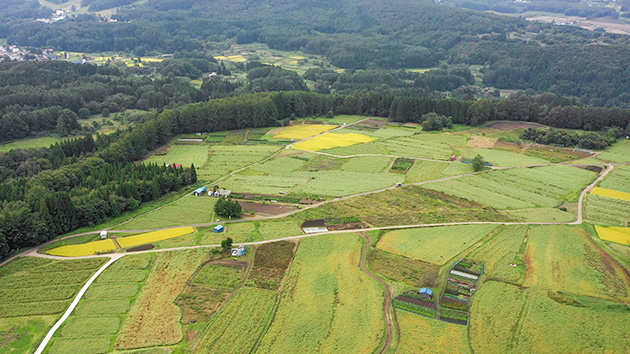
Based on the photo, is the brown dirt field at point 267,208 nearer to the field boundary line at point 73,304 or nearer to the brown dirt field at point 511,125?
the field boundary line at point 73,304

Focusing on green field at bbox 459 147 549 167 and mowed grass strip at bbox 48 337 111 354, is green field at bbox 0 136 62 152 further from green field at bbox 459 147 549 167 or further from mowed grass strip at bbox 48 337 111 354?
green field at bbox 459 147 549 167

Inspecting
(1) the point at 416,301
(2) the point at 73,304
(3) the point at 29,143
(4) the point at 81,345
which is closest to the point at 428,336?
(1) the point at 416,301

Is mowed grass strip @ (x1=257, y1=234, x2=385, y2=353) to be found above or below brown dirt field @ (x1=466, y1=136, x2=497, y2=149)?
above

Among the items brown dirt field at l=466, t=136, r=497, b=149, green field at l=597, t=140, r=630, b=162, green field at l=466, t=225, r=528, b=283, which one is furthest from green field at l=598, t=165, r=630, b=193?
green field at l=466, t=225, r=528, b=283

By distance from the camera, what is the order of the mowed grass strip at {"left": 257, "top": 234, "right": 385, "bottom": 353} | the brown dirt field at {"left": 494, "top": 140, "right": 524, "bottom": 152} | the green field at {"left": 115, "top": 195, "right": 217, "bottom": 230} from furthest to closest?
the brown dirt field at {"left": 494, "top": 140, "right": 524, "bottom": 152}, the green field at {"left": 115, "top": 195, "right": 217, "bottom": 230}, the mowed grass strip at {"left": 257, "top": 234, "right": 385, "bottom": 353}

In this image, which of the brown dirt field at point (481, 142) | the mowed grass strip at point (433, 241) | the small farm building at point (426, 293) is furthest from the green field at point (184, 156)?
the brown dirt field at point (481, 142)

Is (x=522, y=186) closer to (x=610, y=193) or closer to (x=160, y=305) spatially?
(x=610, y=193)

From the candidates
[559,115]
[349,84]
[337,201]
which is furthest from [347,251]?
[349,84]

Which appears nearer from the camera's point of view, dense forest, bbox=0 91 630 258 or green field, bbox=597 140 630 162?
dense forest, bbox=0 91 630 258
